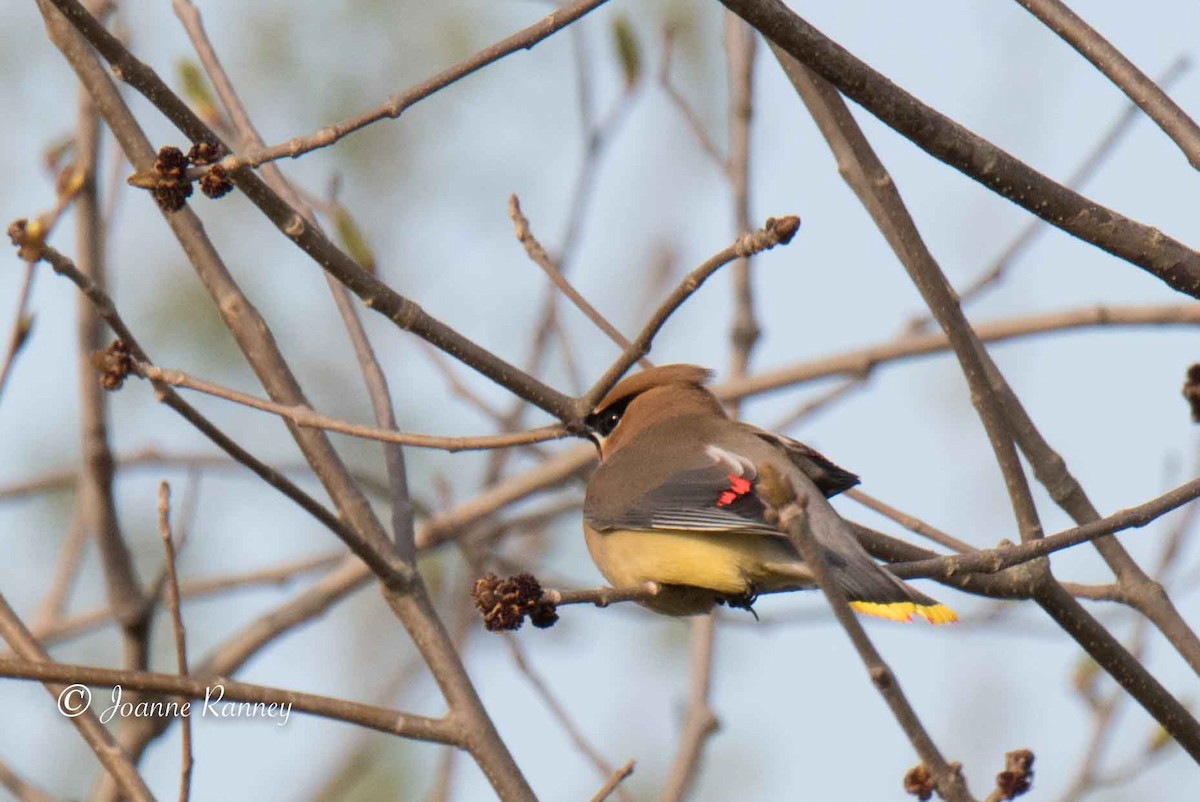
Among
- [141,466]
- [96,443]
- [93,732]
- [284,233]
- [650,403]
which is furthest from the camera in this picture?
[141,466]

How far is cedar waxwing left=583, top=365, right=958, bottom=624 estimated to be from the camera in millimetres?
3824

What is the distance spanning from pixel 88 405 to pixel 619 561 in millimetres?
1512

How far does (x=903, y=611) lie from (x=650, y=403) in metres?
1.63

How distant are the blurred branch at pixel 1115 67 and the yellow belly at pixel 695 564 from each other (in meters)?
1.38

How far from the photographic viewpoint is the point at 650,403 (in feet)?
16.2

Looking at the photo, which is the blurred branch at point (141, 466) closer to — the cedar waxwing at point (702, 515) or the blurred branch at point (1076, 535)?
the cedar waxwing at point (702, 515)

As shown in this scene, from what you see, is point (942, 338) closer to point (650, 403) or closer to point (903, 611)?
point (650, 403)

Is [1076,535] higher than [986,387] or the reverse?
the reverse

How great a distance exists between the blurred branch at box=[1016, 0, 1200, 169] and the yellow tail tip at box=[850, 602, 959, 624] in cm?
108

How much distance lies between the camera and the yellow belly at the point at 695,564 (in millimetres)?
4020

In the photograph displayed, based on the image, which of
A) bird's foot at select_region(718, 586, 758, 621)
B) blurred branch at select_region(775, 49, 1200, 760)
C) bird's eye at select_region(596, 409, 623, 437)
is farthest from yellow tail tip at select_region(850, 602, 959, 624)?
bird's eye at select_region(596, 409, 623, 437)

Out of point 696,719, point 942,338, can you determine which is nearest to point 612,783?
point 696,719

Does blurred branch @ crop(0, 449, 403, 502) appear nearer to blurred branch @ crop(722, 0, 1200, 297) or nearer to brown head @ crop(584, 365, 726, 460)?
brown head @ crop(584, 365, 726, 460)

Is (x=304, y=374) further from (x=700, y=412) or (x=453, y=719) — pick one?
(x=453, y=719)
